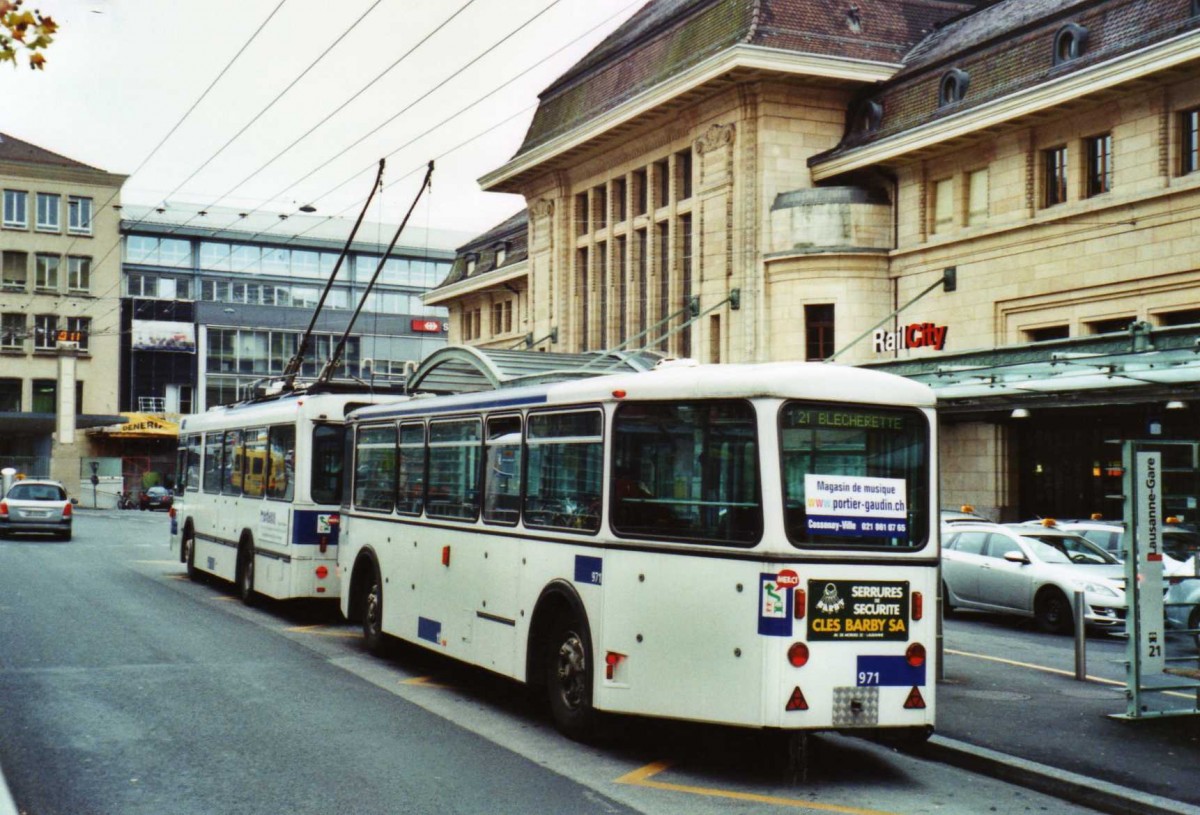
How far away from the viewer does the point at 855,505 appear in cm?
904

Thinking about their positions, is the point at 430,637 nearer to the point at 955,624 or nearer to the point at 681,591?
the point at 681,591

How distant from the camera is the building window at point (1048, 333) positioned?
31516 mm

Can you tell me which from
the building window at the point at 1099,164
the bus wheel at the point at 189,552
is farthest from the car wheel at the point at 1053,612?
the building window at the point at 1099,164

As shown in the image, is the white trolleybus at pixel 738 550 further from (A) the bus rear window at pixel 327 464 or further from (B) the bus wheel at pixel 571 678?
(A) the bus rear window at pixel 327 464

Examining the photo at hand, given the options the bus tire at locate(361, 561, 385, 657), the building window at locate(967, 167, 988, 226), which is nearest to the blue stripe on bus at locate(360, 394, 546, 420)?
the bus tire at locate(361, 561, 385, 657)

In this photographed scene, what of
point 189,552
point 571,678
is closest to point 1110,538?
point 571,678

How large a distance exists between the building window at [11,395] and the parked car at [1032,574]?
69338 mm

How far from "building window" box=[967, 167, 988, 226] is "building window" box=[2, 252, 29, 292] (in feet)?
202

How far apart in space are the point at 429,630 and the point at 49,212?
2958 inches

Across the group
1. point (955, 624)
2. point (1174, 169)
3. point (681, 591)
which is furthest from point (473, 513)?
point (1174, 169)

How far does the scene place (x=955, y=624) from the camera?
19734mm

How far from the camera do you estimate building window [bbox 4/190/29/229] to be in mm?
79812

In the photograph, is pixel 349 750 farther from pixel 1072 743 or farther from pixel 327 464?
pixel 327 464

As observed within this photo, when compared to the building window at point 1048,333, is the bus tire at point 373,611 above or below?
below
